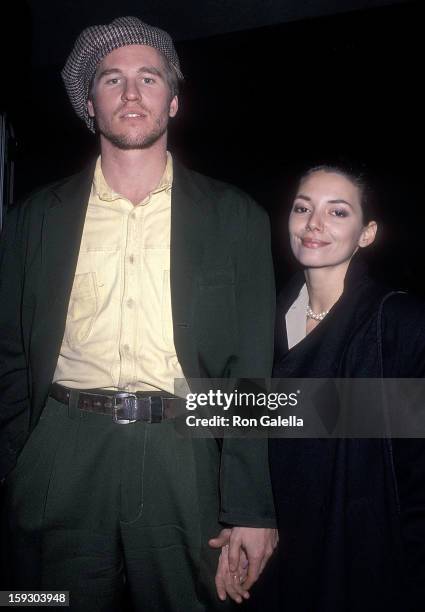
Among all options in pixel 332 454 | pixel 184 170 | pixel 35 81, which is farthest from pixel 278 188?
pixel 332 454

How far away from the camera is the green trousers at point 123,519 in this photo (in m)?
1.42

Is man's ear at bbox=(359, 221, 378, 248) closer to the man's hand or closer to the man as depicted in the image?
the man

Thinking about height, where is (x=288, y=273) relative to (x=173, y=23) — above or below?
below

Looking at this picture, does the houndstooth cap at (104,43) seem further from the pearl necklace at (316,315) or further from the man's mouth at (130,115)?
the pearl necklace at (316,315)

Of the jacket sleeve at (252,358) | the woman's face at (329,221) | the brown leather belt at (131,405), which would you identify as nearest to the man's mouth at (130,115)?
the jacket sleeve at (252,358)

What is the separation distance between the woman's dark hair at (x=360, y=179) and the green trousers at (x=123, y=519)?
1048 millimetres

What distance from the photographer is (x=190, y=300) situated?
144 cm

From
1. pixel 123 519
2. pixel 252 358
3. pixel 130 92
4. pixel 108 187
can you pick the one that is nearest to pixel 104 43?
pixel 130 92

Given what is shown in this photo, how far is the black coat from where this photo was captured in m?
1.40

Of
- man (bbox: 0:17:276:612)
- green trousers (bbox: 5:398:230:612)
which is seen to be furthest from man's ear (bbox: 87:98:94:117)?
green trousers (bbox: 5:398:230:612)

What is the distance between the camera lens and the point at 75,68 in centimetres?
166

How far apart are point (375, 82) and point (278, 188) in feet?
3.83

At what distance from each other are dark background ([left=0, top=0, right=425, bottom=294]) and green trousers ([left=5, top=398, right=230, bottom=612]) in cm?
187

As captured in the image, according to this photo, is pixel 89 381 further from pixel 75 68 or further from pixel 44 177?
pixel 44 177
